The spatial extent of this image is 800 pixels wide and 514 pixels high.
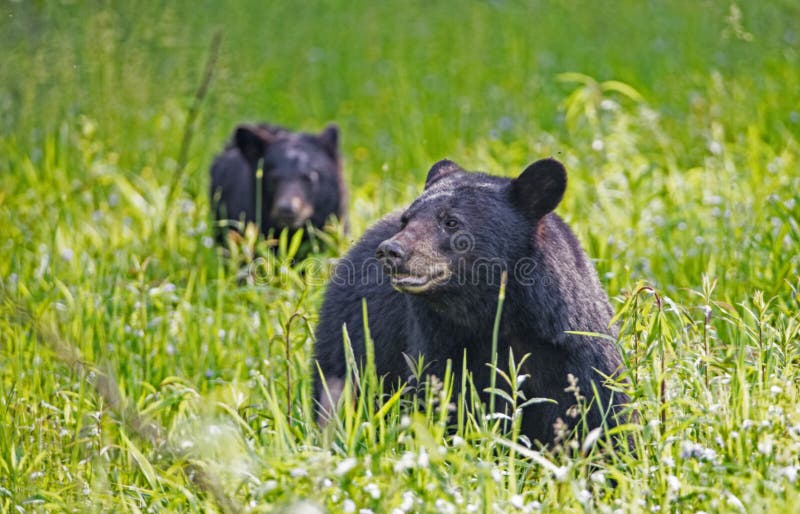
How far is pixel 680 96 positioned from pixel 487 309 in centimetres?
578

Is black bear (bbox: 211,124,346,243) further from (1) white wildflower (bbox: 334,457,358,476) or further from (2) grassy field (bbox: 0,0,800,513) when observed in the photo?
(1) white wildflower (bbox: 334,457,358,476)

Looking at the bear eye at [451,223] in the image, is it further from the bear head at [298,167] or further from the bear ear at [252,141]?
the bear ear at [252,141]

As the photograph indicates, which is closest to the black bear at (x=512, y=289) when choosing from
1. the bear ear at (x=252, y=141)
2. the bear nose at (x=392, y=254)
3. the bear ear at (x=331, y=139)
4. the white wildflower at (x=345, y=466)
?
the bear nose at (x=392, y=254)

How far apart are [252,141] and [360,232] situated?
5.77 ft

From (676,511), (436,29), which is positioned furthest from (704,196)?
(436,29)

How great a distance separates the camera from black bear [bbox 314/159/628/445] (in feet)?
13.3

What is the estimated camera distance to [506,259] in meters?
4.20

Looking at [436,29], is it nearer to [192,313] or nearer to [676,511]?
[192,313]

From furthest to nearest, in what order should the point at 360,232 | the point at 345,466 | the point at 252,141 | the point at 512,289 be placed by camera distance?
the point at 252,141, the point at 360,232, the point at 512,289, the point at 345,466

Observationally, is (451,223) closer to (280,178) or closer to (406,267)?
(406,267)

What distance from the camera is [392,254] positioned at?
3982 mm

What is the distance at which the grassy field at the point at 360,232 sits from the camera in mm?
3250

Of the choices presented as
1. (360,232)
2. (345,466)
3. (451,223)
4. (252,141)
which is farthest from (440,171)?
(252,141)

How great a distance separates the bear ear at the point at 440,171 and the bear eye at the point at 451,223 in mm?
450
